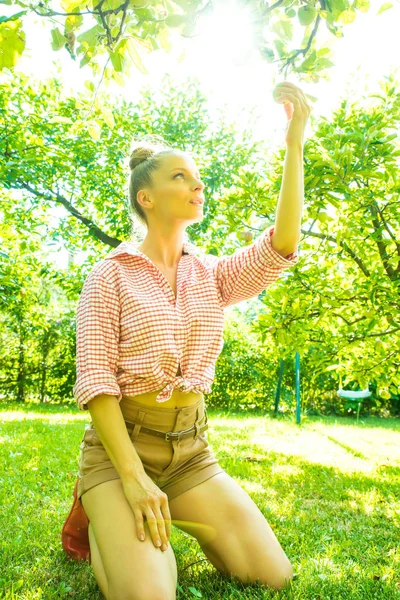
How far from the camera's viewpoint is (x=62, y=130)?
957 cm

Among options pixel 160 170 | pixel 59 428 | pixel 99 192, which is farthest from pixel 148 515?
pixel 99 192

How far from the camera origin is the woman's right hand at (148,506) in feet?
5.32

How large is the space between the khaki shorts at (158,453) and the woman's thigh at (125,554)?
9 cm

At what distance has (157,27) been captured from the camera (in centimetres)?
162

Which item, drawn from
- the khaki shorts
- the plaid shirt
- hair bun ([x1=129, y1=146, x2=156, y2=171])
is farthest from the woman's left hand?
the khaki shorts

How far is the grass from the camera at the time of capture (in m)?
1.92

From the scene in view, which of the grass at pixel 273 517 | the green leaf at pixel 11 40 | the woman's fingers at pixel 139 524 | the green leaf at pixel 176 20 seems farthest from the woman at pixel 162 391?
the green leaf at pixel 11 40

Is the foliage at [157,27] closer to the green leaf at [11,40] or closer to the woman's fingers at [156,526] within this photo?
the green leaf at [11,40]

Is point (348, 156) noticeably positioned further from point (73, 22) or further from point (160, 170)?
point (73, 22)

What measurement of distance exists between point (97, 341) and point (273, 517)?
1.64 meters

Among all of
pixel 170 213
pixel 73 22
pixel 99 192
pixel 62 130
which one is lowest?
pixel 170 213

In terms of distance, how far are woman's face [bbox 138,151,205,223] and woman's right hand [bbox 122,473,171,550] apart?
3.32ft

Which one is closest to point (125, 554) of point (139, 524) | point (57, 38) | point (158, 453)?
point (139, 524)

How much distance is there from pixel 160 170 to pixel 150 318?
651mm
